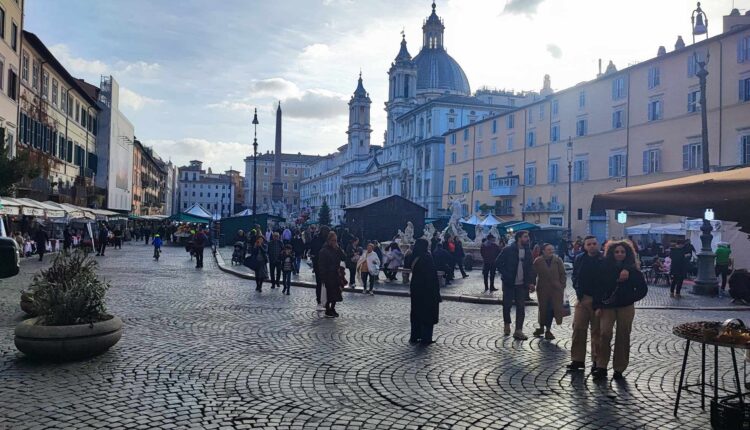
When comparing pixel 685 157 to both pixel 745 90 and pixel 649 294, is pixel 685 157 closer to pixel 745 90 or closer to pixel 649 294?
pixel 745 90

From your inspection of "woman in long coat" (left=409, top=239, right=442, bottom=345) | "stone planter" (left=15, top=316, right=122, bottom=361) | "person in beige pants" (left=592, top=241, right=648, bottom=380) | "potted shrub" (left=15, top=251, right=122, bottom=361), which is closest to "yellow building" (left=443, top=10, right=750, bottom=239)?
"woman in long coat" (left=409, top=239, right=442, bottom=345)

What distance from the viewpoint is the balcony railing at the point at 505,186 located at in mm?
57000

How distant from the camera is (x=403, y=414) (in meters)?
5.80

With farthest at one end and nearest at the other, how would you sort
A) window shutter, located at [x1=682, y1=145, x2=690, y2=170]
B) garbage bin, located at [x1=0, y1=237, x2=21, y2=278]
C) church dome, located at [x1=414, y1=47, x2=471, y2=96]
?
church dome, located at [x1=414, y1=47, x2=471, y2=96]
window shutter, located at [x1=682, y1=145, x2=690, y2=170]
garbage bin, located at [x1=0, y1=237, x2=21, y2=278]

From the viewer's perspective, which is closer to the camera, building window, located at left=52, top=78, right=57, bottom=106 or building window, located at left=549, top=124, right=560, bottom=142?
building window, located at left=52, top=78, right=57, bottom=106

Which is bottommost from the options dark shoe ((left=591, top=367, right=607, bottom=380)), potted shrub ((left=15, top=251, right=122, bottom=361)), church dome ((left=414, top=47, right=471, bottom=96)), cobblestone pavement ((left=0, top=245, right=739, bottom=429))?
cobblestone pavement ((left=0, top=245, right=739, bottom=429))

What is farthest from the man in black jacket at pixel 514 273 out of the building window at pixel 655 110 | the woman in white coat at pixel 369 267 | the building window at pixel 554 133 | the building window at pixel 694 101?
the building window at pixel 554 133

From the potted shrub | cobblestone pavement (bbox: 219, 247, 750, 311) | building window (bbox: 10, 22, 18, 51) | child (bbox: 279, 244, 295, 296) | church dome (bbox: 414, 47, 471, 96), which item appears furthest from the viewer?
church dome (bbox: 414, 47, 471, 96)

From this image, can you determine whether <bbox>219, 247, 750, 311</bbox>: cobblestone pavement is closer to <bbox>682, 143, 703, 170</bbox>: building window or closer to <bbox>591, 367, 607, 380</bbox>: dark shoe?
<bbox>591, 367, 607, 380</bbox>: dark shoe

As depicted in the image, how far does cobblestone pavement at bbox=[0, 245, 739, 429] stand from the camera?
5.65 metres

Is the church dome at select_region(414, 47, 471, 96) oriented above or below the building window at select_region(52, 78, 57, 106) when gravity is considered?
above

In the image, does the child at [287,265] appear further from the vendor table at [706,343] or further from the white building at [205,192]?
the white building at [205,192]

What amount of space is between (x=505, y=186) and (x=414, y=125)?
3593cm

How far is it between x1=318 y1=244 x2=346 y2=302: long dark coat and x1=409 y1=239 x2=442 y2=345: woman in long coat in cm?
248
